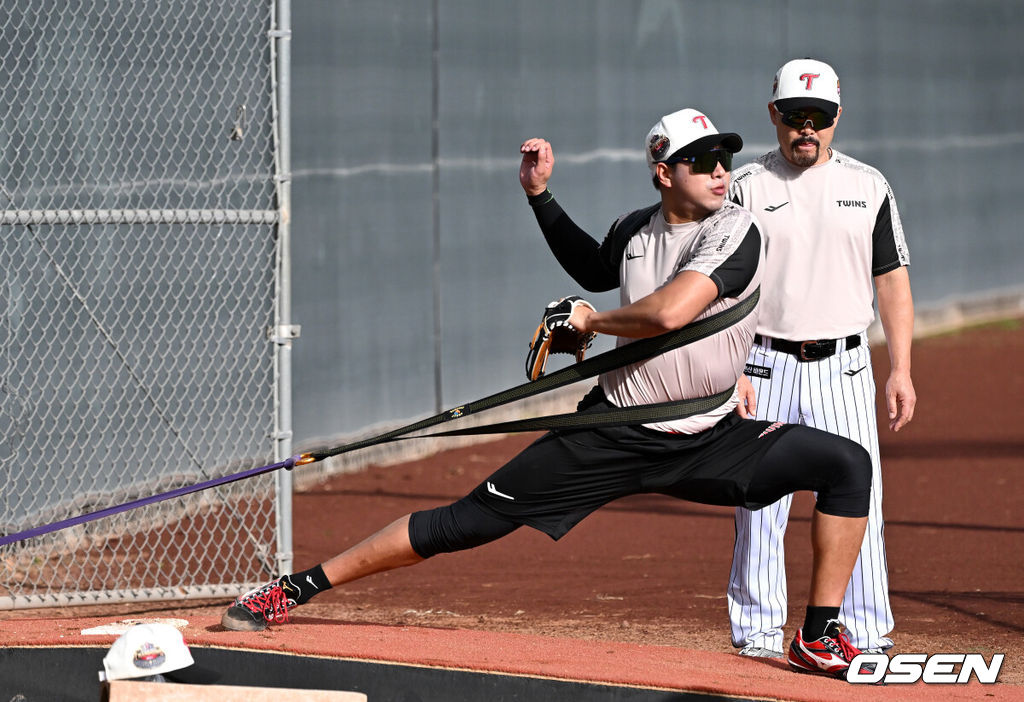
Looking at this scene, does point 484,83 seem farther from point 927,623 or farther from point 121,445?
point 927,623

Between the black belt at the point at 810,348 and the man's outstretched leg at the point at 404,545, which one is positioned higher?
the black belt at the point at 810,348

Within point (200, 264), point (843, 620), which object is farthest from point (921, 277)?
point (843, 620)

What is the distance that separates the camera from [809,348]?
208 inches

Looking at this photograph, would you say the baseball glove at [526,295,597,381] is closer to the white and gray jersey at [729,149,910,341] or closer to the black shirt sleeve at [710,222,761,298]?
the black shirt sleeve at [710,222,761,298]

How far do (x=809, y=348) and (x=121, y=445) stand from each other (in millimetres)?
4351

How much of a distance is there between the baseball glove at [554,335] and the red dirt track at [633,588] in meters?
1.00

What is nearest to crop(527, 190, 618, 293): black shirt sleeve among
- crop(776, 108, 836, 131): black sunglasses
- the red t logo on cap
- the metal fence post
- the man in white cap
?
the man in white cap

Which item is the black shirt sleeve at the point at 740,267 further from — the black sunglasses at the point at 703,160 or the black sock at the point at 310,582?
the black sock at the point at 310,582

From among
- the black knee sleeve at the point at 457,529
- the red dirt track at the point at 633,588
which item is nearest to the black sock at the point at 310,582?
the red dirt track at the point at 633,588

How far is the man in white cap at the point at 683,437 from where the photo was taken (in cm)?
459

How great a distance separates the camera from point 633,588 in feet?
24.1

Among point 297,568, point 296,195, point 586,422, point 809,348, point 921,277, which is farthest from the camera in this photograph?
point 921,277

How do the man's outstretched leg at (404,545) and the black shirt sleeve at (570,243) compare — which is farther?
the black shirt sleeve at (570,243)

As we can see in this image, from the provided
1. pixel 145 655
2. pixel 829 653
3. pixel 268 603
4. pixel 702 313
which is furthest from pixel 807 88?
pixel 145 655
